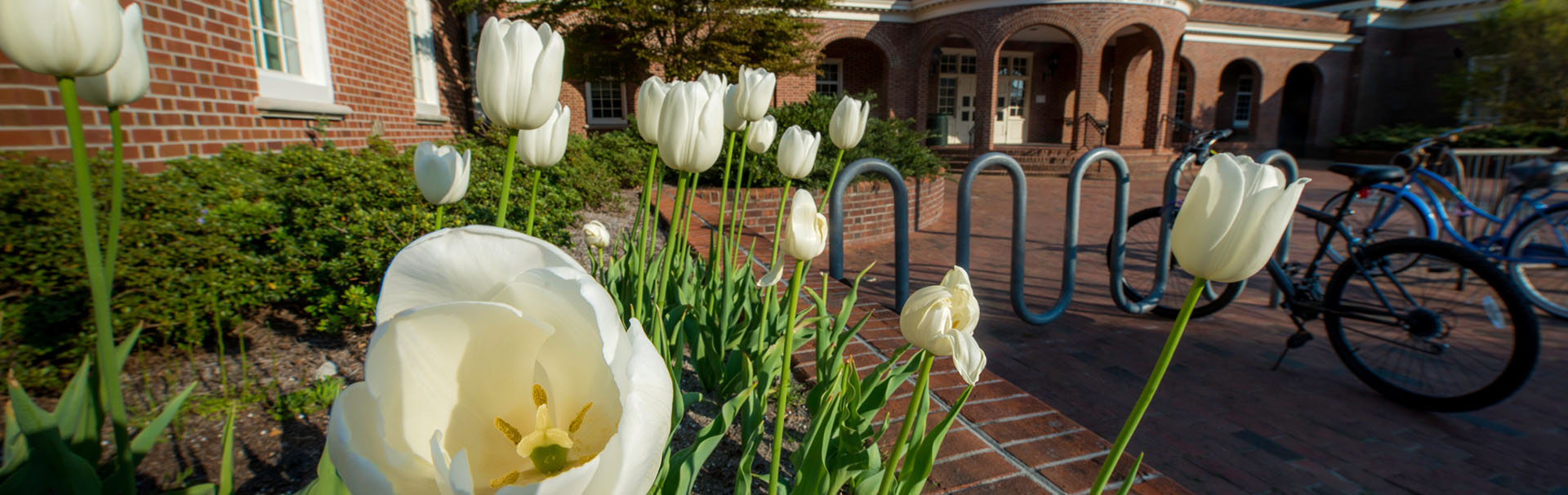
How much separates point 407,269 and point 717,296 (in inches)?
64.0

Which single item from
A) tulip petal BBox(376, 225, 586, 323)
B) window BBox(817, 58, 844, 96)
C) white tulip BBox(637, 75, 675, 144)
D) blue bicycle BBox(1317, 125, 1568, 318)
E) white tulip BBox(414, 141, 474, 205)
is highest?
window BBox(817, 58, 844, 96)

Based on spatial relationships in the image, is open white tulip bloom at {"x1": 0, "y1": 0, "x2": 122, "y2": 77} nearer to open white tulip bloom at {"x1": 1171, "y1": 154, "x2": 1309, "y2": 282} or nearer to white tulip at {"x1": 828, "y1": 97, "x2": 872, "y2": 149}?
open white tulip bloom at {"x1": 1171, "y1": 154, "x2": 1309, "y2": 282}

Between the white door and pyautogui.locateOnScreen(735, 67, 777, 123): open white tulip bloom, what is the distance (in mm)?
21130

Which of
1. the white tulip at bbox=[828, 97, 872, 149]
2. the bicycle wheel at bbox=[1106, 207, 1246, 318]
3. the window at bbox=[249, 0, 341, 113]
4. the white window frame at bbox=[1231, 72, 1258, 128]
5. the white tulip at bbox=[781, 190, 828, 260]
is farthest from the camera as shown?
the white window frame at bbox=[1231, 72, 1258, 128]

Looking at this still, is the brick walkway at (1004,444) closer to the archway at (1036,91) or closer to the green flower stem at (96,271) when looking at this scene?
the green flower stem at (96,271)

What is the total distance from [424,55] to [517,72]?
35.1 ft

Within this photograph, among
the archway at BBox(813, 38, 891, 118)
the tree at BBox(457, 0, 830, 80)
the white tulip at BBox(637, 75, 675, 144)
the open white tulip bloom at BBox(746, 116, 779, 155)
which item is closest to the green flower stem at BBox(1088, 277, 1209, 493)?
the white tulip at BBox(637, 75, 675, 144)

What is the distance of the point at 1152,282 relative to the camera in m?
4.98

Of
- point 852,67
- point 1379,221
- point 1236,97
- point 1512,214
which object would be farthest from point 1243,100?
point 1379,221

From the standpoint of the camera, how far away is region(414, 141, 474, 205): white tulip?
119 centimetres

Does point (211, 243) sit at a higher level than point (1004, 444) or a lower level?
higher

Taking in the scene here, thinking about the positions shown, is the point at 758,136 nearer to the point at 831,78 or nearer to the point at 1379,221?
the point at 1379,221

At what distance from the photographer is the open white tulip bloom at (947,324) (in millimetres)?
942

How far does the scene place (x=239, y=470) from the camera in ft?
5.21
